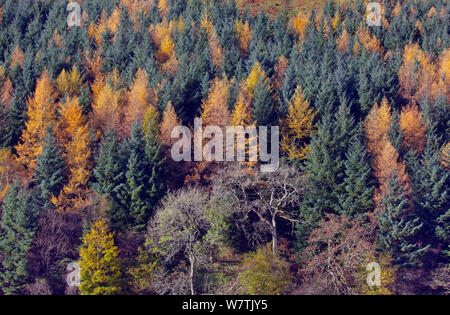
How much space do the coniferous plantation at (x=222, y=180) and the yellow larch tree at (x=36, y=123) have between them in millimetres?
221

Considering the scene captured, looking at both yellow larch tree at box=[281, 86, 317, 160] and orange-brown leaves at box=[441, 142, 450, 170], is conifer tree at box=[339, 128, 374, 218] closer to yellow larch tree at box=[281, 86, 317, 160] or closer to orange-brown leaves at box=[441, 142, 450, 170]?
yellow larch tree at box=[281, 86, 317, 160]

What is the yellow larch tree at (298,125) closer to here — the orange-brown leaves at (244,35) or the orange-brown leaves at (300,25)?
the orange-brown leaves at (244,35)

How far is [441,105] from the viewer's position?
155ft

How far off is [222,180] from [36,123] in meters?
22.2

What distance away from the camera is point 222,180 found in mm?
36094

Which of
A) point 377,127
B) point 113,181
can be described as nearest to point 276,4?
point 377,127

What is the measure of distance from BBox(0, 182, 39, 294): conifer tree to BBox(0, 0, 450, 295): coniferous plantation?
0.34ft

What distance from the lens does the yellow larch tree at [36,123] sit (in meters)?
42.4


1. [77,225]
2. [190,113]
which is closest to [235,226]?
[77,225]

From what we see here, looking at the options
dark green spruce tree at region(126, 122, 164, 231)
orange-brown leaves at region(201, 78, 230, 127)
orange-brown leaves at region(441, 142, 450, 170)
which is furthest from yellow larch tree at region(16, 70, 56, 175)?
orange-brown leaves at region(441, 142, 450, 170)

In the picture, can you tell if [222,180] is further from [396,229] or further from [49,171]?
[49,171]
